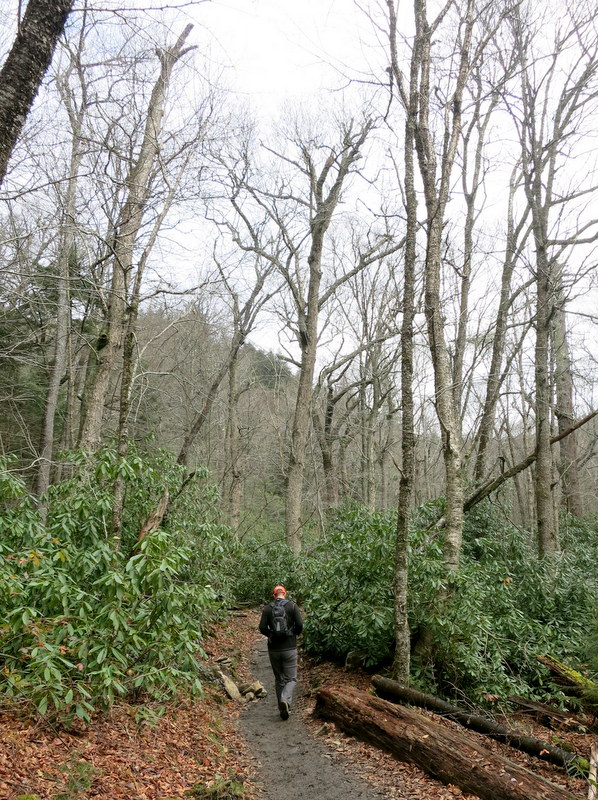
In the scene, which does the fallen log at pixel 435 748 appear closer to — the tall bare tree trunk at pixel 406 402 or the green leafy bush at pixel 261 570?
the tall bare tree trunk at pixel 406 402

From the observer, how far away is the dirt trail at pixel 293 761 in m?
5.07

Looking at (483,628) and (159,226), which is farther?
(159,226)

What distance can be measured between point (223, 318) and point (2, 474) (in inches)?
516

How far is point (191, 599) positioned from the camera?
6445mm

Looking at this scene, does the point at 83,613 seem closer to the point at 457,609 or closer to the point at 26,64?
the point at 26,64

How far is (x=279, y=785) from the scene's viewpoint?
5.29m

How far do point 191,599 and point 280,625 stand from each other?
1544 mm

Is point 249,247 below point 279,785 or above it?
above

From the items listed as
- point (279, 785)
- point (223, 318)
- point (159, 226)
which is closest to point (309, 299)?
point (223, 318)

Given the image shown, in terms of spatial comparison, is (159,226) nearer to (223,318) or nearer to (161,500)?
(161,500)

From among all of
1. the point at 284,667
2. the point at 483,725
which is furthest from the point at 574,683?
the point at 284,667

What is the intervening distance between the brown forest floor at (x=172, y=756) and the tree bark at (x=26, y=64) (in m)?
4.36

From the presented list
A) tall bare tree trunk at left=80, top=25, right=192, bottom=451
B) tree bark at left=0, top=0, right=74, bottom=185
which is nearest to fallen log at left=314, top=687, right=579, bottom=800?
tall bare tree trunk at left=80, top=25, right=192, bottom=451

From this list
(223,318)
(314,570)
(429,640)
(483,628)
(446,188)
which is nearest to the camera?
(483,628)
